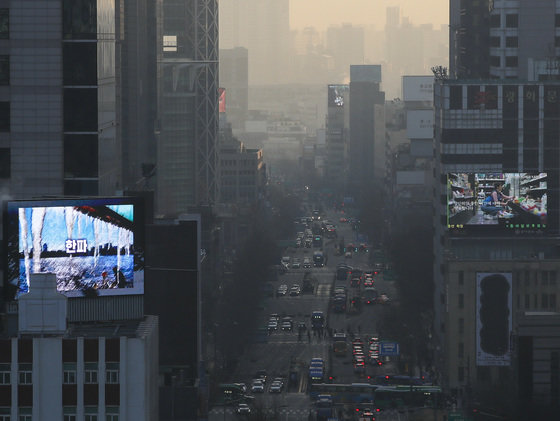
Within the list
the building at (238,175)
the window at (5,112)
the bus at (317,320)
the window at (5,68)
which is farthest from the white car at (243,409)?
the building at (238,175)

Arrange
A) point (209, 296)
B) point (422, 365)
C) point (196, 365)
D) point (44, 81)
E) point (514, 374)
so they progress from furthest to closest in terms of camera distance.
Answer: point (209, 296) < point (422, 365) < point (514, 374) < point (196, 365) < point (44, 81)

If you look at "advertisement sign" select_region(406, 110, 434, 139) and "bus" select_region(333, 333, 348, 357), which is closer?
"bus" select_region(333, 333, 348, 357)

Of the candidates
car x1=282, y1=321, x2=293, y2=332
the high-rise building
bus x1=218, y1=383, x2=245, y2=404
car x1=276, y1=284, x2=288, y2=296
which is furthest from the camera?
the high-rise building

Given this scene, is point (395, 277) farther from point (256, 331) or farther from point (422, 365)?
point (422, 365)

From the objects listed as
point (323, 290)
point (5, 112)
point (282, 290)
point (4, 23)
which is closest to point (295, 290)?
point (282, 290)

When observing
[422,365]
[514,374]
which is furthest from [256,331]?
[514,374]

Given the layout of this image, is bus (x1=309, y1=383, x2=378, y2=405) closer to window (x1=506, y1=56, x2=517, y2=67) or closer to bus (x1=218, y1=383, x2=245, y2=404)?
bus (x1=218, y1=383, x2=245, y2=404)

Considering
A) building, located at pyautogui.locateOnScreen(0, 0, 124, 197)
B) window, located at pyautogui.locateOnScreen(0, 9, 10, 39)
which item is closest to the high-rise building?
building, located at pyautogui.locateOnScreen(0, 0, 124, 197)
